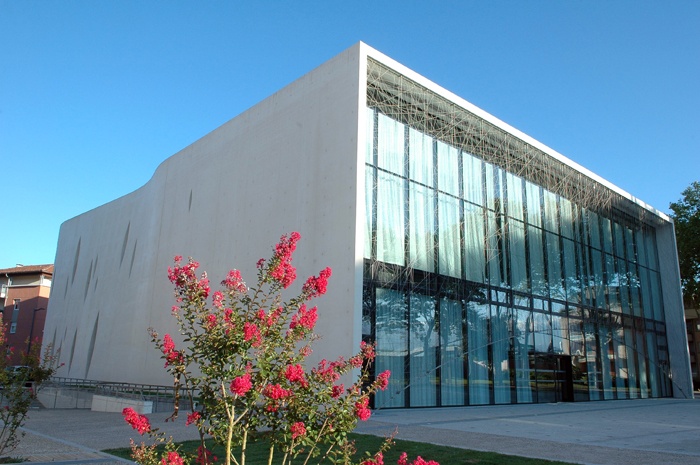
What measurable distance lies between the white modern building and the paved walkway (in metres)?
2.93

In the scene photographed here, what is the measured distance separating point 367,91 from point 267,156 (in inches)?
200

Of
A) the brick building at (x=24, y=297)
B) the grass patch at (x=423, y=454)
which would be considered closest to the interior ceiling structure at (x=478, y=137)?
the grass patch at (x=423, y=454)

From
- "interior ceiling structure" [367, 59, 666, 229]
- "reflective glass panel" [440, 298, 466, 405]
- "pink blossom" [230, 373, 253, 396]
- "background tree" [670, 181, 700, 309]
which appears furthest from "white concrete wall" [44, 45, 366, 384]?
"background tree" [670, 181, 700, 309]

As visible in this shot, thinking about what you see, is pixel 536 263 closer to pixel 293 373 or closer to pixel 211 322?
pixel 293 373

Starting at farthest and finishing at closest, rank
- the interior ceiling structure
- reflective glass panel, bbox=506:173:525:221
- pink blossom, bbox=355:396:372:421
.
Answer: reflective glass panel, bbox=506:173:525:221
the interior ceiling structure
pink blossom, bbox=355:396:372:421

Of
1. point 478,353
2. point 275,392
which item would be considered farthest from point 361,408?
point 478,353

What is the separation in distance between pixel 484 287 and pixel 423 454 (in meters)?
12.9

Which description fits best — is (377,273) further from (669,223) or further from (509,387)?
(669,223)

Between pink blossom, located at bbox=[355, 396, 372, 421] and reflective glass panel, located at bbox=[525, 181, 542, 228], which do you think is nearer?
pink blossom, located at bbox=[355, 396, 372, 421]

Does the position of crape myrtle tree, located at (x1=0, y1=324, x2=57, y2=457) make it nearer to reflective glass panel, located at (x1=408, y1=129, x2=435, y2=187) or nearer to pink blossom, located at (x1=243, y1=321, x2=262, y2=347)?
pink blossom, located at (x1=243, y1=321, x2=262, y2=347)

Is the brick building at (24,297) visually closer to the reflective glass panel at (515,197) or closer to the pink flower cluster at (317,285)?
the reflective glass panel at (515,197)

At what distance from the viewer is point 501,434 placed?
38.6 feet

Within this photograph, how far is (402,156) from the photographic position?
750 inches

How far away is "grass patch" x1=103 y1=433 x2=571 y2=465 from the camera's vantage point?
8.16m
